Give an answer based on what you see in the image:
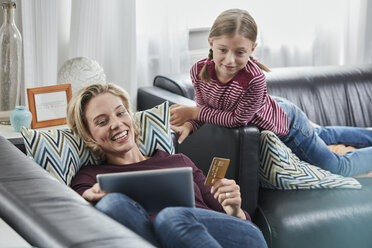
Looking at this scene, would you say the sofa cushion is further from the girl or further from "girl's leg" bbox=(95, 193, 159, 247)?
"girl's leg" bbox=(95, 193, 159, 247)

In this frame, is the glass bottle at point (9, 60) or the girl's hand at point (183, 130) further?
the glass bottle at point (9, 60)

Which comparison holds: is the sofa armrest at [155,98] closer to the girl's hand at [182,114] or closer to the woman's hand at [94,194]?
the girl's hand at [182,114]

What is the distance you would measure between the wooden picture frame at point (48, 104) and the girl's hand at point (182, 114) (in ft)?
1.58

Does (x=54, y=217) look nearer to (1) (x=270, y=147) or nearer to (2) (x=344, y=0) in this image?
(1) (x=270, y=147)

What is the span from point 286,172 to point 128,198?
1078mm

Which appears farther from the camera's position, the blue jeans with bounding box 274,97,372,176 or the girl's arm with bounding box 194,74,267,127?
the blue jeans with bounding box 274,97,372,176

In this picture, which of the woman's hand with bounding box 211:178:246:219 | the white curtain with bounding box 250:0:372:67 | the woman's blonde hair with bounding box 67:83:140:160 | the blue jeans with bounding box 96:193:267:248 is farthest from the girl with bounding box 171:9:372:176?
the white curtain with bounding box 250:0:372:67

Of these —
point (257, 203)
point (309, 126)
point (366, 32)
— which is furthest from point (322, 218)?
point (366, 32)

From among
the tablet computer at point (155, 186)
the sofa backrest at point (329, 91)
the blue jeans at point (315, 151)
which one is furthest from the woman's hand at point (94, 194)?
the sofa backrest at point (329, 91)

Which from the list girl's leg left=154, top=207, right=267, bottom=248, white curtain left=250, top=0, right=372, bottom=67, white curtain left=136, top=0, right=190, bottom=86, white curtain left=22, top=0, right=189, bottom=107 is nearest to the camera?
girl's leg left=154, top=207, right=267, bottom=248

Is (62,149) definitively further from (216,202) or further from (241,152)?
(241,152)

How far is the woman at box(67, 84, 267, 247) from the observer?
5.12 feet

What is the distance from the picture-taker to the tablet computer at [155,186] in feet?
5.18

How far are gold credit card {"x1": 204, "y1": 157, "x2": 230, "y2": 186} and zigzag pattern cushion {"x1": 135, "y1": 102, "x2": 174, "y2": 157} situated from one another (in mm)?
506
